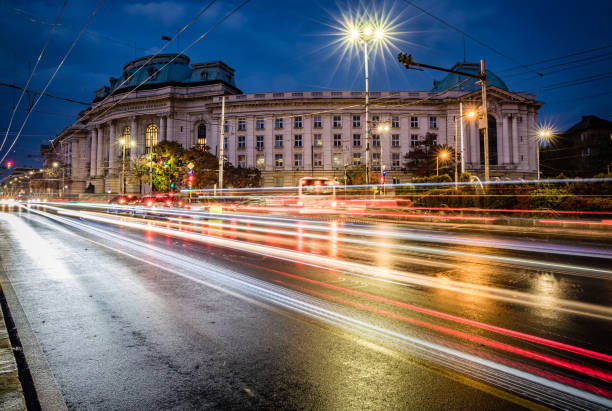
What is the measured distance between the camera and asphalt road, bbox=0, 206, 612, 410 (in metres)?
2.56

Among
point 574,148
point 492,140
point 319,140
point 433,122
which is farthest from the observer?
point 574,148

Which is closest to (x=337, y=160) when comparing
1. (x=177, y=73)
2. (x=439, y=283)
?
(x=177, y=73)

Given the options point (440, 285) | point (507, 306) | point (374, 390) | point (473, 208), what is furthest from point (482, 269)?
point (473, 208)

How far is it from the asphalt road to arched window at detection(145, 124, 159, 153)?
67.1 meters

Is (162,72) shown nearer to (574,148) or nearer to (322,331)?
(322,331)

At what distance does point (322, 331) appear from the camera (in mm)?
3730

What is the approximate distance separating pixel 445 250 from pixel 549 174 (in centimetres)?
7161

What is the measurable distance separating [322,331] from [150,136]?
7400 centimetres

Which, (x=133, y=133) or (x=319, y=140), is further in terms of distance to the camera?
(x=133, y=133)

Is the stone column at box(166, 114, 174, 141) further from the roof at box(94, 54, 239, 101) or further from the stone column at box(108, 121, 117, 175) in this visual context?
the stone column at box(108, 121, 117, 175)

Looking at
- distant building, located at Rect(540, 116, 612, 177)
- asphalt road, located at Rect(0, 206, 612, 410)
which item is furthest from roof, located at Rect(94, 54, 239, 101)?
asphalt road, located at Rect(0, 206, 612, 410)

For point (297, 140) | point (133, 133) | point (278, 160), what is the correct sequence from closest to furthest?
point (297, 140), point (278, 160), point (133, 133)

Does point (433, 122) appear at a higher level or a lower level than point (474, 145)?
higher

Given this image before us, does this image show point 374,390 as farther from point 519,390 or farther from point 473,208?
point 473,208
